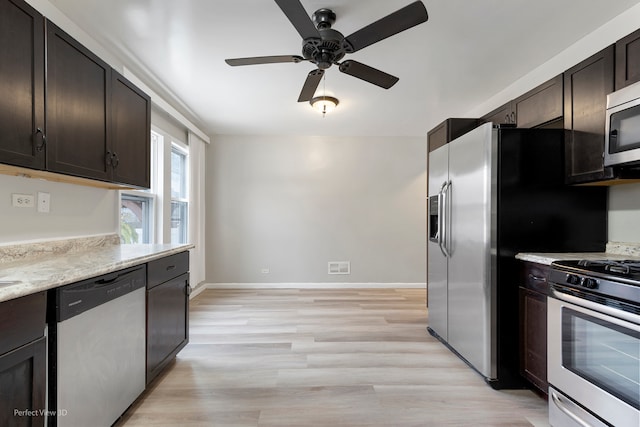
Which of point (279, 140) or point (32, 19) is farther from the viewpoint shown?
point (279, 140)

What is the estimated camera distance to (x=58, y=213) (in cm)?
209

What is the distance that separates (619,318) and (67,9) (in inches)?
142

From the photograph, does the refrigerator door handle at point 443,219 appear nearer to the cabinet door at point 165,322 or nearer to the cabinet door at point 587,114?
the cabinet door at point 587,114

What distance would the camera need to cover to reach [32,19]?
1.52 meters

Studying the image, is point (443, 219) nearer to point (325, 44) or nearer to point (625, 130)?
point (625, 130)

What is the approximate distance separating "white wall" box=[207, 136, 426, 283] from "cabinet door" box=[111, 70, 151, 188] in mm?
2382

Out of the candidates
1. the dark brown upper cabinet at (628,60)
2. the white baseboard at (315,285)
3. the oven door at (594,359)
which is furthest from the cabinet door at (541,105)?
the white baseboard at (315,285)

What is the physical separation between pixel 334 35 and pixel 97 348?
2.13 m

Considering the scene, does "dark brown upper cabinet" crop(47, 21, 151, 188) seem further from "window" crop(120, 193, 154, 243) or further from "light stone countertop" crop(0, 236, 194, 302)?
"window" crop(120, 193, 154, 243)

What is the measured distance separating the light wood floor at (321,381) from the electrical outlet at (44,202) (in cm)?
138

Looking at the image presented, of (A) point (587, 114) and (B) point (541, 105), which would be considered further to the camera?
(B) point (541, 105)

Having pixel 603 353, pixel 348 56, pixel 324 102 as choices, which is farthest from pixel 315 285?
pixel 603 353

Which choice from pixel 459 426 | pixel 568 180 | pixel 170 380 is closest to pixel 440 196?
pixel 568 180

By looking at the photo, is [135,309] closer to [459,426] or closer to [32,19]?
[32,19]
